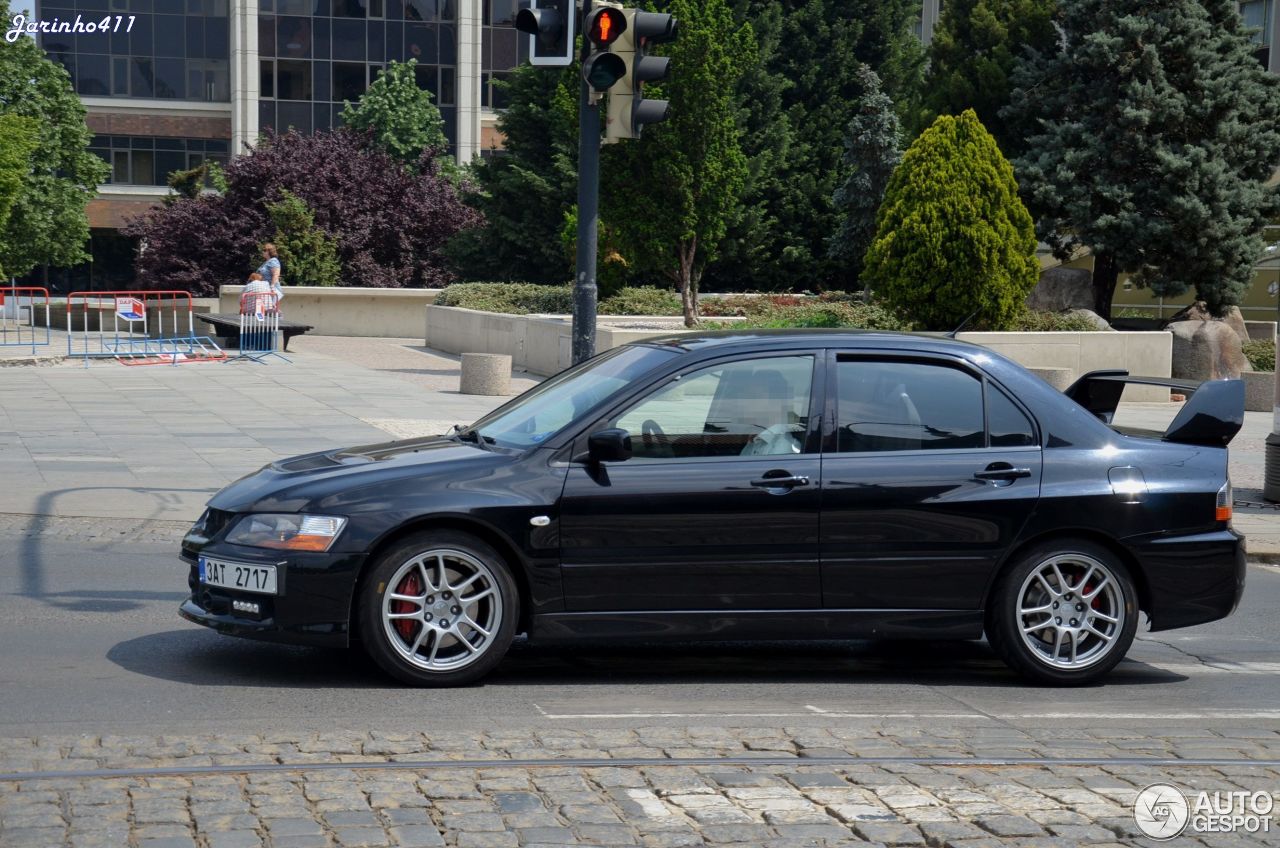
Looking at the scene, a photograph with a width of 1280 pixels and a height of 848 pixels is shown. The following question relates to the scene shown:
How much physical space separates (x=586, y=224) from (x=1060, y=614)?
4.63 m

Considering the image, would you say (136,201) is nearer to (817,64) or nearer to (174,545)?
(817,64)

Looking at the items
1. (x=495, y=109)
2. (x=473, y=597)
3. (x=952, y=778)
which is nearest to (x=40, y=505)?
(x=473, y=597)

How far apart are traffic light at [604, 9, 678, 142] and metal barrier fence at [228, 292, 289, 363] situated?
17499mm

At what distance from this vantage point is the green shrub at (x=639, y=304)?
Answer: 102ft

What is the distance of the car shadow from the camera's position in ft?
22.3

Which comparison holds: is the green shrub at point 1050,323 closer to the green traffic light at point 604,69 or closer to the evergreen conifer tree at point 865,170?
the evergreen conifer tree at point 865,170

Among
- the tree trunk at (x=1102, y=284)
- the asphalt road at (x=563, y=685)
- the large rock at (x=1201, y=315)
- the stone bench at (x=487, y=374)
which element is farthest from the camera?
the tree trunk at (x=1102, y=284)

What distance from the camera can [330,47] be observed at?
66062mm

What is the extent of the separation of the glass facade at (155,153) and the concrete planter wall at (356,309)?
35648 mm

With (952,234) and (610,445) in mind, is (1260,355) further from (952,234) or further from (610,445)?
(610,445)

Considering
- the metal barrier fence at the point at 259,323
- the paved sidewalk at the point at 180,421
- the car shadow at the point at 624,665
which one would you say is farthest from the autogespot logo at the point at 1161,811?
the metal barrier fence at the point at 259,323

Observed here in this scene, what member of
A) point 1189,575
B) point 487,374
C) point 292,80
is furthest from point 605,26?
point 292,80

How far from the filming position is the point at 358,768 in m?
5.28

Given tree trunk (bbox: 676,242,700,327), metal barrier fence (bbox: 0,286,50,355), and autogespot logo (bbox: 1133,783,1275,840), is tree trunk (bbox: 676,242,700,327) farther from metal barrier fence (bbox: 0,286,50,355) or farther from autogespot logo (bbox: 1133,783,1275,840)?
autogespot logo (bbox: 1133,783,1275,840)
